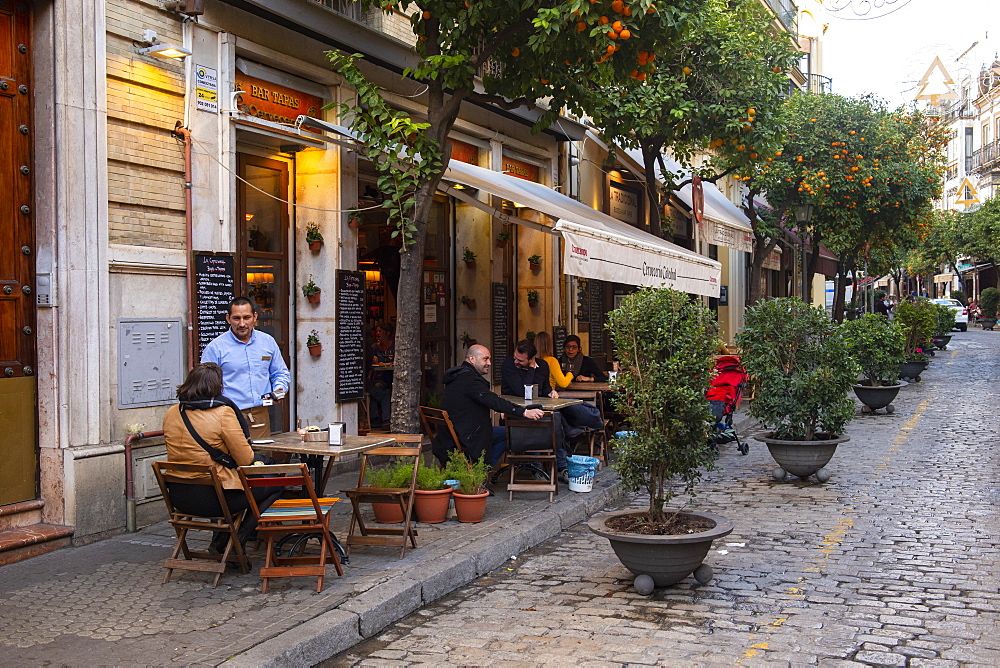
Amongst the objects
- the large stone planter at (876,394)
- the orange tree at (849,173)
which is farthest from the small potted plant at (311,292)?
the orange tree at (849,173)

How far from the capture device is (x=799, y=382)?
9375 millimetres

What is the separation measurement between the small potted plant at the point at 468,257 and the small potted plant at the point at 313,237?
3865mm

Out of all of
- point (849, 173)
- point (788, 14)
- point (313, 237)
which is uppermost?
point (788, 14)

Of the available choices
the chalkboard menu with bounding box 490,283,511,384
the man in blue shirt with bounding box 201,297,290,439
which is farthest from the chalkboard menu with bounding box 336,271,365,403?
the chalkboard menu with bounding box 490,283,511,384

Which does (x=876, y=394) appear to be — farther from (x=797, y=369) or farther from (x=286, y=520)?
(x=286, y=520)

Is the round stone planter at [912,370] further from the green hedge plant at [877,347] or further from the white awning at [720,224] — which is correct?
the green hedge plant at [877,347]

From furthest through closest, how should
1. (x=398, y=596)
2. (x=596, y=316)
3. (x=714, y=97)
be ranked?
(x=596, y=316)
(x=714, y=97)
(x=398, y=596)

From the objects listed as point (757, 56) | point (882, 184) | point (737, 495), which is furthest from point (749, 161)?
point (882, 184)

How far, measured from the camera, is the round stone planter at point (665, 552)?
5508 millimetres

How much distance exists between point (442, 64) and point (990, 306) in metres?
53.6

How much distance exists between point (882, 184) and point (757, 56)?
362 inches

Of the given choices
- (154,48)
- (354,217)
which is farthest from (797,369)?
(154,48)

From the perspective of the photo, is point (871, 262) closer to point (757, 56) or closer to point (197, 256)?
point (757, 56)

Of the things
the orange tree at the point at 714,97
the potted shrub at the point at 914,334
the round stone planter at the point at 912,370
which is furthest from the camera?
the potted shrub at the point at 914,334
